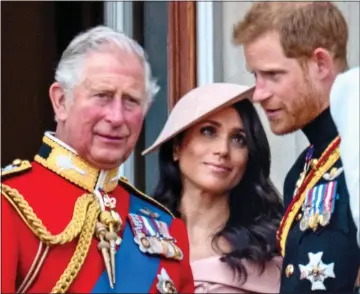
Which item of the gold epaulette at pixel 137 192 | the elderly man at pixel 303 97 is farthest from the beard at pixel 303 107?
the gold epaulette at pixel 137 192

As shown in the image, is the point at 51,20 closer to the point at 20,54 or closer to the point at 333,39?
the point at 20,54

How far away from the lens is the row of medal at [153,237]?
58.1 inches

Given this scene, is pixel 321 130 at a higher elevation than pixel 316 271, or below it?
higher

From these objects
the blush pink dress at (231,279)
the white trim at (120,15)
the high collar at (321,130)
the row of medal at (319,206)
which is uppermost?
the white trim at (120,15)

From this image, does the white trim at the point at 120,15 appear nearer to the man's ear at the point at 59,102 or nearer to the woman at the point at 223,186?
the woman at the point at 223,186

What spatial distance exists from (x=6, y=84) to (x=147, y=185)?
0.28m

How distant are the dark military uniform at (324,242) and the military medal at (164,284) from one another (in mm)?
172

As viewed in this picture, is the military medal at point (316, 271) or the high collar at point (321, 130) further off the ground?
the high collar at point (321, 130)

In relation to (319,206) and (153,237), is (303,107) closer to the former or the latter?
(319,206)

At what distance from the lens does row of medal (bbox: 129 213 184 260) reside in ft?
4.84

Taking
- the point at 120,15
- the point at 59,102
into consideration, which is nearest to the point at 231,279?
the point at 59,102

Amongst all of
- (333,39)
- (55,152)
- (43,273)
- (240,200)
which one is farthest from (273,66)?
(43,273)

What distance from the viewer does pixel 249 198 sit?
171 cm

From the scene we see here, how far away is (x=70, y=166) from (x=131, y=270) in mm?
161
